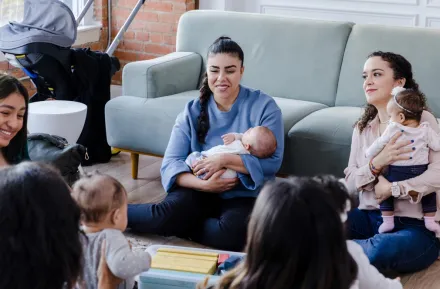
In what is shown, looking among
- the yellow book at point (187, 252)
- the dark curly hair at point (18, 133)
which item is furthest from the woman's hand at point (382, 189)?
the dark curly hair at point (18, 133)

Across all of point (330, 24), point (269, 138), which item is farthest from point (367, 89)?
point (330, 24)

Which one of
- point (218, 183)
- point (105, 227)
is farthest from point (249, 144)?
point (105, 227)

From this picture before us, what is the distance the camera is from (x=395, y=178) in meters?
3.10

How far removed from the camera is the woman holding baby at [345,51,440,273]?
3.01 meters

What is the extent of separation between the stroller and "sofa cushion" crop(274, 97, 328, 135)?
1.04 metres

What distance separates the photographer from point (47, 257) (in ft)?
4.76

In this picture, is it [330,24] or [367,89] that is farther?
[330,24]

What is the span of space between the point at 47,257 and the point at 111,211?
657 millimetres

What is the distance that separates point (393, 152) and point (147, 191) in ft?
4.57

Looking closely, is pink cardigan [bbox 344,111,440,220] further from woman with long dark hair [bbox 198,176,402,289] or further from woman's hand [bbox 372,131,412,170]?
woman with long dark hair [bbox 198,176,402,289]

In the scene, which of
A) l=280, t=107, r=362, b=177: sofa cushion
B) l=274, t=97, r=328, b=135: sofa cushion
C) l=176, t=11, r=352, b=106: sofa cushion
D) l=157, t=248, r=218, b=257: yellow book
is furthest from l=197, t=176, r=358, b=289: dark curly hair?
l=176, t=11, r=352, b=106: sofa cushion

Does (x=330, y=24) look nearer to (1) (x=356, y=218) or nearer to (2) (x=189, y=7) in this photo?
(1) (x=356, y=218)

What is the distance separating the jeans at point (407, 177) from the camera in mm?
3062

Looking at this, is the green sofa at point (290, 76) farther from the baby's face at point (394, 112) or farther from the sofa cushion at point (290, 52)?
the baby's face at point (394, 112)
